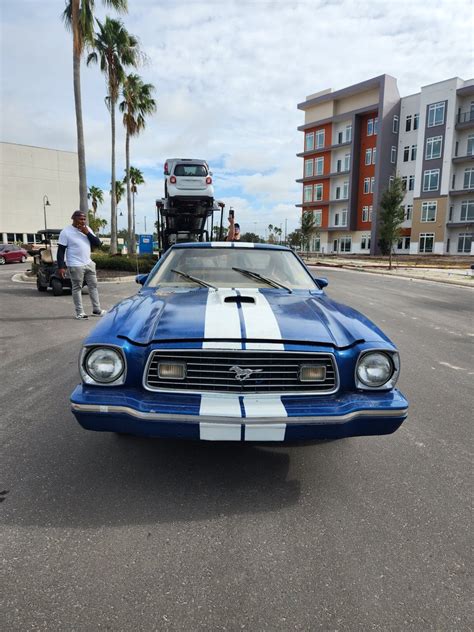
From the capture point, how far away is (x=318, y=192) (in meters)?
53.8

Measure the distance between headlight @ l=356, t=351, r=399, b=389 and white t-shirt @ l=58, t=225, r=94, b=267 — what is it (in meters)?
6.51

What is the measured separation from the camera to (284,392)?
A: 7.76ft

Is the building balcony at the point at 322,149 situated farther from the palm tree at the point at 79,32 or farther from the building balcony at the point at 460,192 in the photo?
the palm tree at the point at 79,32

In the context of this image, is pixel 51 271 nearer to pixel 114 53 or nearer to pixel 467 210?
pixel 114 53

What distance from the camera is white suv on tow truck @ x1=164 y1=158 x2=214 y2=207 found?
13.3 m

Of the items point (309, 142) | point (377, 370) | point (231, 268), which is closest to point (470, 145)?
point (309, 142)

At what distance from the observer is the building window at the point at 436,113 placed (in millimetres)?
41531

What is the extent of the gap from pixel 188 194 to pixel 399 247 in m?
39.6

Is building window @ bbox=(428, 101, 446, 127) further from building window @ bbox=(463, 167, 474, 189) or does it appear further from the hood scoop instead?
the hood scoop

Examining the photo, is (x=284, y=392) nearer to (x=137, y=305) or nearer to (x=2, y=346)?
(x=137, y=305)

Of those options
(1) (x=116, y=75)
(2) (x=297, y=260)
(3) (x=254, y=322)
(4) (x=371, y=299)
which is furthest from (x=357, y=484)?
(1) (x=116, y=75)

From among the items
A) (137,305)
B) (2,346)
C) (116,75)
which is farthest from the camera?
(116,75)

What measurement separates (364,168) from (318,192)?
705 cm

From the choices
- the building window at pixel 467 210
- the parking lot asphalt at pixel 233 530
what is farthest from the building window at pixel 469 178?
the parking lot asphalt at pixel 233 530
